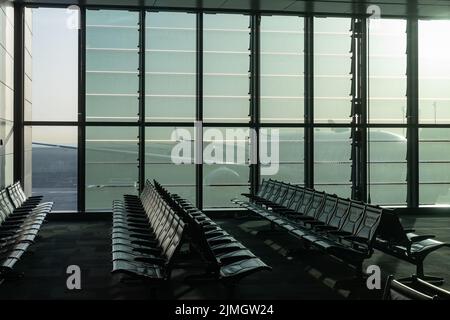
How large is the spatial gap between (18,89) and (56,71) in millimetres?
845

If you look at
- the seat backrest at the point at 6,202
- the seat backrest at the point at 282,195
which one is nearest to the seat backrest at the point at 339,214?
the seat backrest at the point at 282,195

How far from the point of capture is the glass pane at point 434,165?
1271 cm

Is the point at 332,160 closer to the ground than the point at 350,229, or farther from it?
farther from it

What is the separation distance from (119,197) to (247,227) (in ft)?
10.0

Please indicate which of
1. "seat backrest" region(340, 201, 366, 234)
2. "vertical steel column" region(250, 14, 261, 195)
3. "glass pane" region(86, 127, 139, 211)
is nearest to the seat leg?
"seat backrest" region(340, 201, 366, 234)

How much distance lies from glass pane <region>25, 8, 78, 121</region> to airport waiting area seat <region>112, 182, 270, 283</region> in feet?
16.4

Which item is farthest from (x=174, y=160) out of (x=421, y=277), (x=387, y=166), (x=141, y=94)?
(x=421, y=277)

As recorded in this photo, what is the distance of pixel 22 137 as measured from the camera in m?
11.3

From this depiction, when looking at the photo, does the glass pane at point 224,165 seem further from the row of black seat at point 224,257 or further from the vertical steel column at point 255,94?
the row of black seat at point 224,257

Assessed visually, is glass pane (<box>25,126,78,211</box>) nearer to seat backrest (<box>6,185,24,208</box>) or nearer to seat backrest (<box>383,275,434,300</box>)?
seat backrest (<box>6,185,24,208</box>)

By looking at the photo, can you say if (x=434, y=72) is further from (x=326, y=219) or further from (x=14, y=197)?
(x=14, y=197)

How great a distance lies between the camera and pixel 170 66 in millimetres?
11945

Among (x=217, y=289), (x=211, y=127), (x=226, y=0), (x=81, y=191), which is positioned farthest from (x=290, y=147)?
(x=217, y=289)
